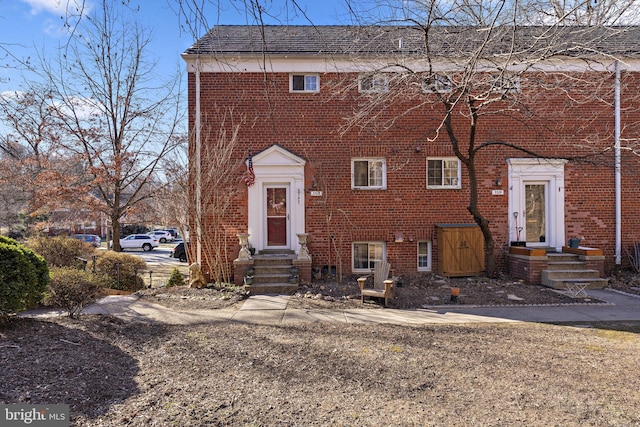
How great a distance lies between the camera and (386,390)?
3480mm

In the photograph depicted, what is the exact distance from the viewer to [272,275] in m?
8.73

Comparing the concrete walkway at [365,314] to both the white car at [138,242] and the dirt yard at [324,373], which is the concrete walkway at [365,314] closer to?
the dirt yard at [324,373]

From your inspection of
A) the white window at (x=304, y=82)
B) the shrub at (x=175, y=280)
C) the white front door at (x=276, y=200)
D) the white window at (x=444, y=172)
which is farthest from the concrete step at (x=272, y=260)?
the white window at (x=304, y=82)

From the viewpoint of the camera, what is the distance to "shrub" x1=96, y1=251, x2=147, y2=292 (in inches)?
383

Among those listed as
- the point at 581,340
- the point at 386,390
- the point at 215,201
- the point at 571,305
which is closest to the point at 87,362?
the point at 386,390

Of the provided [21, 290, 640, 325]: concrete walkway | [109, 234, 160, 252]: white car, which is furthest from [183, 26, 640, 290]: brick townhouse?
[109, 234, 160, 252]: white car

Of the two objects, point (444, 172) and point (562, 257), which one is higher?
point (444, 172)

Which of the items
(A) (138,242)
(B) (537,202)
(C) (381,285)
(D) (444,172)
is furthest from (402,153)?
(A) (138,242)

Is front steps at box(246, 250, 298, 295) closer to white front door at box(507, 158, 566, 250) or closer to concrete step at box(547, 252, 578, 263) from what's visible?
white front door at box(507, 158, 566, 250)

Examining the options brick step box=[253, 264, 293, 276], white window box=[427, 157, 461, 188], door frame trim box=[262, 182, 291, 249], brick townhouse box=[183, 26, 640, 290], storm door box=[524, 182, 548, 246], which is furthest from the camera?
storm door box=[524, 182, 548, 246]

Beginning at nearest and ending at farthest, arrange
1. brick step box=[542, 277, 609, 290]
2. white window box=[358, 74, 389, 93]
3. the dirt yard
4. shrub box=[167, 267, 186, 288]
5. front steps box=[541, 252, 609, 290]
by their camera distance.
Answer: the dirt yard
front steps box=[541, 252, 609, 290]
brick step box=[542, 277, 609, 290]
white window box=[358, 74, 389, 93]
shrub box=[167, 267, 186, 288]

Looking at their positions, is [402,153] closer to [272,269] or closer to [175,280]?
[272,269]

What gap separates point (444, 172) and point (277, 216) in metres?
5.22

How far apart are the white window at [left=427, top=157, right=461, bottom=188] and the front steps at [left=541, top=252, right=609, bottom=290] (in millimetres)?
3334
